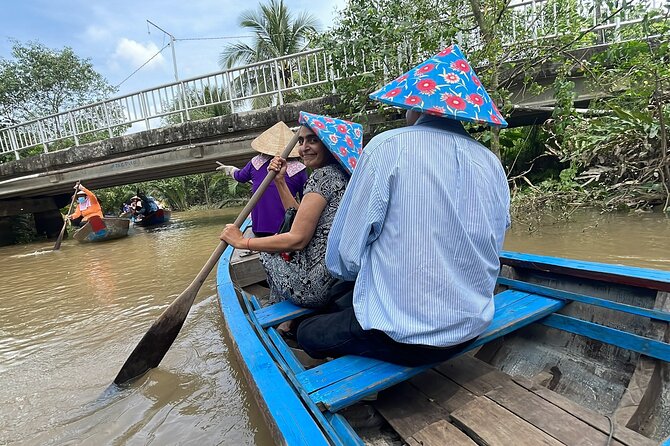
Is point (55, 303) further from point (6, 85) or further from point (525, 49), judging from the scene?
point (6, 85)

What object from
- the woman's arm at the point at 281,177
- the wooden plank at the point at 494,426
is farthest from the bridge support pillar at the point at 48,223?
the wooden plank at the point at 494,426

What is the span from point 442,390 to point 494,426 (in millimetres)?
261

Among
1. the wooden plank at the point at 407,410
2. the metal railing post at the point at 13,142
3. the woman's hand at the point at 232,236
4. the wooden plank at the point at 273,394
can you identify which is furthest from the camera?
the metal railing post at the point at 13,142

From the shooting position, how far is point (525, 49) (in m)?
5.66

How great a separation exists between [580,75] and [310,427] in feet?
24.1

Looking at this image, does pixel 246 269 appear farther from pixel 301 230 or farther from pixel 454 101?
pixel 454 101

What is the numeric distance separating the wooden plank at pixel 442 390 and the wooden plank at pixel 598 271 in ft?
3.24

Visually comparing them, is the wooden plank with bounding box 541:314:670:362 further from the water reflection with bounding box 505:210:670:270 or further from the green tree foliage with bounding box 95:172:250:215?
the green tree foliage with bounding box 95:172:250:215

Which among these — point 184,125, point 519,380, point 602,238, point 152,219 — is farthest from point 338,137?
point 152,219

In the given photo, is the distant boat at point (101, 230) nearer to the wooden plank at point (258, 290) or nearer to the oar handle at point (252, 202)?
the wooden plank at point (258, 290)

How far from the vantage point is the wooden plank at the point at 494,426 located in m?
1.24

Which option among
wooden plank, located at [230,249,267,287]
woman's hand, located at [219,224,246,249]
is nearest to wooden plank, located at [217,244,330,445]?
woman's hand, located at [219,224,246,249]

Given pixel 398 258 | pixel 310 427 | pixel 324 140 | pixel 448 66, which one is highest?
pixel 448 66

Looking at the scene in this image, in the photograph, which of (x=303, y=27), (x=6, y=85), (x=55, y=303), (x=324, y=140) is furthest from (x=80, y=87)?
(x=324, y=140)
